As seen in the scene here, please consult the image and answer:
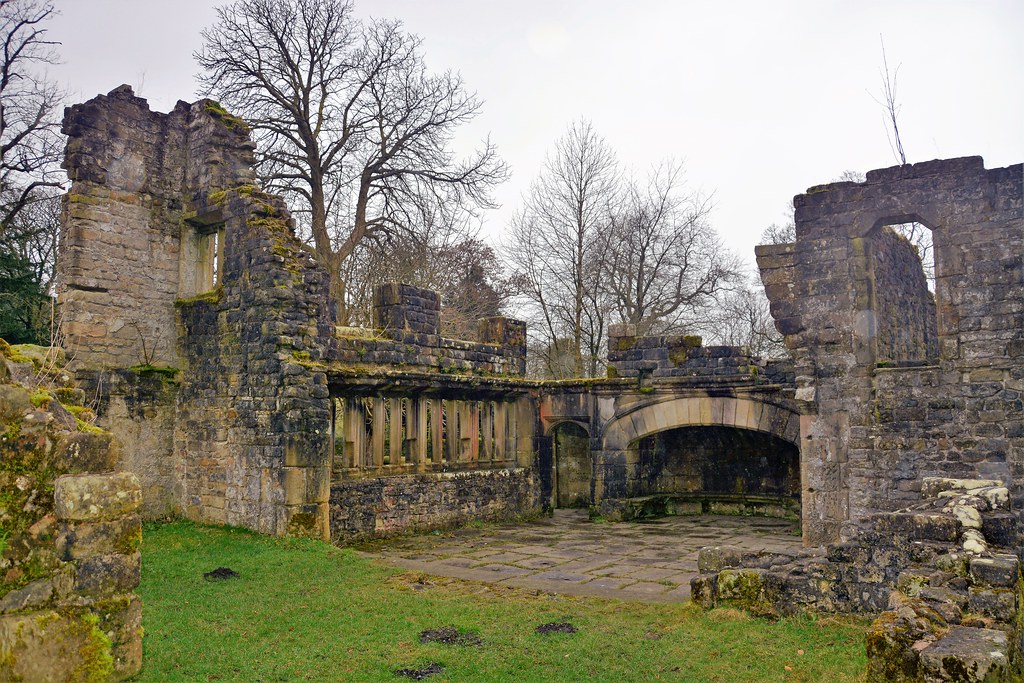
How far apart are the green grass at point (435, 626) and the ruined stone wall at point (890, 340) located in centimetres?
463

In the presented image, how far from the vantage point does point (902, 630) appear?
4172 mm

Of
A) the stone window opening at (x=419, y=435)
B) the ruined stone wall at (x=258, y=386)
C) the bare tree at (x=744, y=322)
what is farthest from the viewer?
the bare tree at (x=744, y=322)

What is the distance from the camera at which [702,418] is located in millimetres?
14914

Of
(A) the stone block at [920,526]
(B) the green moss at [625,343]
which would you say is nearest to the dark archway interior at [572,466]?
(B) the green moss at [625,343]

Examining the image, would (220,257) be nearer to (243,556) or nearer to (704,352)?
(243,556)

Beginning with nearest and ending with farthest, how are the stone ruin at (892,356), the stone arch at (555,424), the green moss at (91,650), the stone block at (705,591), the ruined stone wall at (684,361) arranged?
the green moss at (91,650)
the stone block at (705,591)
the stone ruin at (892,356)
the ruined stone wall at (684,361)
the stone arch at (555,424)

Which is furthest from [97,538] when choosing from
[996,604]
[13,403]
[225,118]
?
[225,118]

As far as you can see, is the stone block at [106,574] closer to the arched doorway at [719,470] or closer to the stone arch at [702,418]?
the stone arch at [702,418]

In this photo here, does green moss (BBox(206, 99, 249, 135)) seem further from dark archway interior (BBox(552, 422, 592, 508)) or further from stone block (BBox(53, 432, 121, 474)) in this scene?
stone block (BBox(53, 432, 121, 474))

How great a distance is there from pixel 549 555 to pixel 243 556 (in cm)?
393

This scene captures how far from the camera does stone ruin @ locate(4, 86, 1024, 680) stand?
392 inches

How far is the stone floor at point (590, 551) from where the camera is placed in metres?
8.83

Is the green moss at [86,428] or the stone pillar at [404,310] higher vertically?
the stone pillar at [404,310]

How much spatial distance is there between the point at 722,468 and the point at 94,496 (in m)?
14.1
